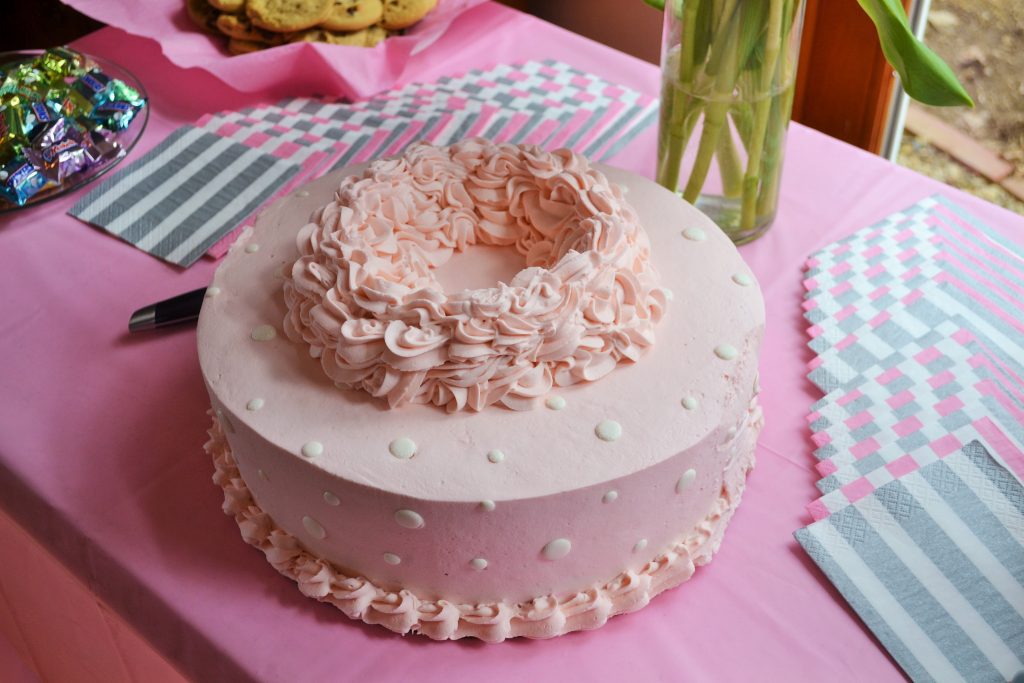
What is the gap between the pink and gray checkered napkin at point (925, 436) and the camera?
3.12 feet

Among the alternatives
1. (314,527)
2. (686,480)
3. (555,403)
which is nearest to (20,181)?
(314,527)

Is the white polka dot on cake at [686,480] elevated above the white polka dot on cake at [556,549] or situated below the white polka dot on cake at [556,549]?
above

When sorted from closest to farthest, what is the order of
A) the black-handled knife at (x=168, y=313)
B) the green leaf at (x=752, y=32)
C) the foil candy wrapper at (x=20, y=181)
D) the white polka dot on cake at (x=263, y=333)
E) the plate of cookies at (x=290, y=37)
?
1. the white polka dot on cake at (x=263, y=333)
2. the green leaf at (x=752, y=32)
3. the black-handled knife at (x=168, y=313)
4. the foil candy wrapper at (x=20, y=181)
5. the plate of cookies at (x=290, y=37)

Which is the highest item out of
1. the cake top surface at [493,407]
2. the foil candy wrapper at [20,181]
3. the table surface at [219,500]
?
the cake top surface at [493,407]

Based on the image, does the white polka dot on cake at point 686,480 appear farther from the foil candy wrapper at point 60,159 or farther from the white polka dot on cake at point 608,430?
the foil candy wrapper at point 60,159

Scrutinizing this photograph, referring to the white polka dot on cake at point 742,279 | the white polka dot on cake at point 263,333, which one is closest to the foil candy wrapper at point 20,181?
the white polka dot on cake at point 263,333

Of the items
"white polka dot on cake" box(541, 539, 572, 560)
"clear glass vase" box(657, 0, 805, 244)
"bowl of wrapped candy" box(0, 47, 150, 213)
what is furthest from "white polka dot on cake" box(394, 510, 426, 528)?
"bowl of wrapped candy" box(0, 47, 150, 213)

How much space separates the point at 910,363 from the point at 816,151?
0.46 metres

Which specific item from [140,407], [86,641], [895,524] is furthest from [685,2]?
[86,641]

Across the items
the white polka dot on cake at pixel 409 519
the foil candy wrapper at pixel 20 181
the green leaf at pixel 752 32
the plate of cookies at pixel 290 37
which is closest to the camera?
the white polka dot on cake at pixel 409 519

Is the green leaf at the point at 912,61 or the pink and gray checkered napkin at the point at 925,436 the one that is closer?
the pink and gray checkered napkin at the point at 925,436

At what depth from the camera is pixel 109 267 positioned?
1.41 metres

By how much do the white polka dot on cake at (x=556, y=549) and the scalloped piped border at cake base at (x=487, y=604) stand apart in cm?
6

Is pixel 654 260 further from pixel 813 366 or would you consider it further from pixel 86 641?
pixel 86 641
